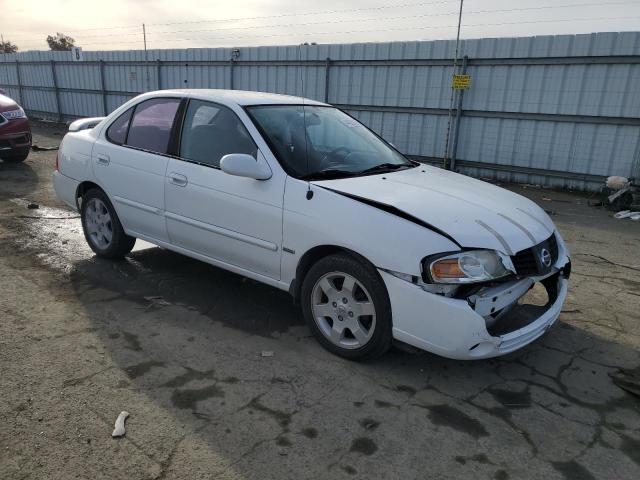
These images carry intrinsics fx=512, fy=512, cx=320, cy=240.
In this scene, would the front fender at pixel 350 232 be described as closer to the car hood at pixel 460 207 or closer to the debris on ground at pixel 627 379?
the car hood at pixel 460 207

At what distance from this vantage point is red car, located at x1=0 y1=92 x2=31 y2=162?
9586 millimetres

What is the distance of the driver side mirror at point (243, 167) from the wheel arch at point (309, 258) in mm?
624

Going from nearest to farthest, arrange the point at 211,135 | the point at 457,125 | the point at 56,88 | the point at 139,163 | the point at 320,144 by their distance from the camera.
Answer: the point at 320,144 → the point at 211,135 → the point at 139,163 → the point at 457,125 → the point at 56,88

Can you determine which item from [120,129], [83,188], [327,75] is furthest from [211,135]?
[327,75]

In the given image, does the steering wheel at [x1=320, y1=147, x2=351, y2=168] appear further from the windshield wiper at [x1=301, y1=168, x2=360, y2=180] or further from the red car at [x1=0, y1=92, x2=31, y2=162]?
the red car at [x1=0, y1=92, x2=31, y2=162]

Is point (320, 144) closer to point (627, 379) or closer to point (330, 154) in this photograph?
point (330, 154)

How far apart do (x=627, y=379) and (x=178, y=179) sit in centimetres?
350

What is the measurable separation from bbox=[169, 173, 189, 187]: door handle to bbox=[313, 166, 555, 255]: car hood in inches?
49.6

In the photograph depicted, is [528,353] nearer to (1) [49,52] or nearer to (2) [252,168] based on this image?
(2) [252,168]

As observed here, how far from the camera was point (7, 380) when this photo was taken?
303 centimetres

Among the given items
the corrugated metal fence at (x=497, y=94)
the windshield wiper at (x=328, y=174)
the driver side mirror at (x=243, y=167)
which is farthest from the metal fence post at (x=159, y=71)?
the windshield wiper at (x=328, y=174)

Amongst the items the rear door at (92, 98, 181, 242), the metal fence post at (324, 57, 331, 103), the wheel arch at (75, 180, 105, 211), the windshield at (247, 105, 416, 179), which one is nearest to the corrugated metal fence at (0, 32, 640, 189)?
the metal fence post at (324, 57, 331, 103)

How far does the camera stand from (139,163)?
445cm

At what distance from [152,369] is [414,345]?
1.63 metres
